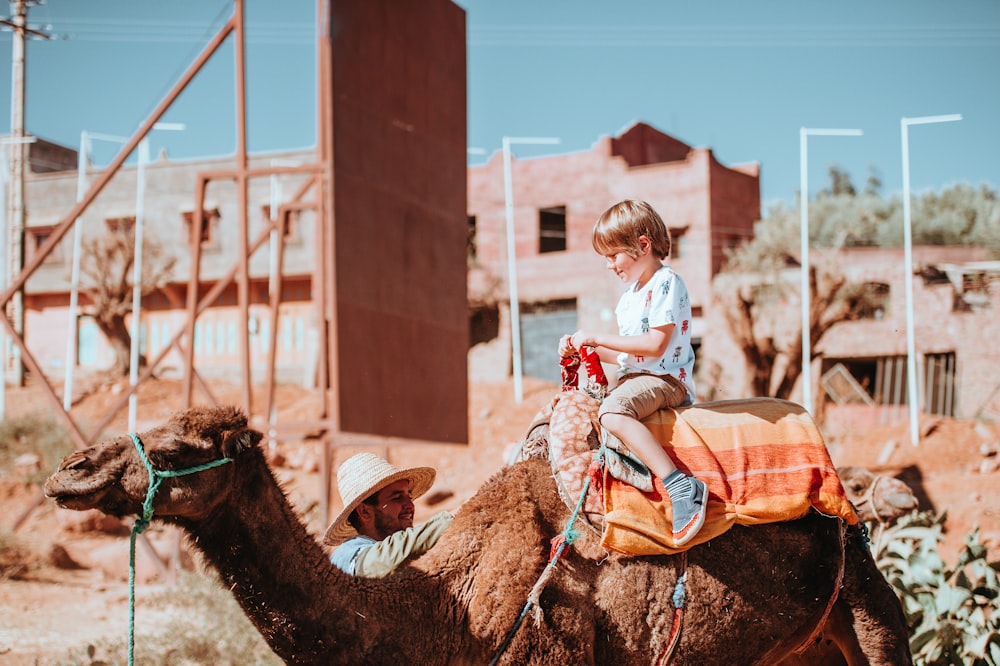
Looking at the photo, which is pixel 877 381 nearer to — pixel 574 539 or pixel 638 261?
pixel 638 261

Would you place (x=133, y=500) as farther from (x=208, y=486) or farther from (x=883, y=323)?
(x=883, y=323)

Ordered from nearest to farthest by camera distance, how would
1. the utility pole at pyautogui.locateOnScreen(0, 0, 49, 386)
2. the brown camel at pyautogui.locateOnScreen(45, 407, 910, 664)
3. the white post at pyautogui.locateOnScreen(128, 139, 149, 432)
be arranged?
the brown camel at pyautogui.locateOnScreen(45, 407, 910, 664), the white post at pyautogui.locateOnScreen(128, 139, 149, 432), the utility pole at pyautogui.locateOnScreen(0, 0, 49, 386)

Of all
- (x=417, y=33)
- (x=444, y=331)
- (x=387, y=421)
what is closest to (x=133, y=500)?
(x=387, y=421)

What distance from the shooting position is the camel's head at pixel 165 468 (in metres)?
3.51

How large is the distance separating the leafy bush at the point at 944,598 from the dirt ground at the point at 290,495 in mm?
5940

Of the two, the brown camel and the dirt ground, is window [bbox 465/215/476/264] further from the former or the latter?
the brown camel

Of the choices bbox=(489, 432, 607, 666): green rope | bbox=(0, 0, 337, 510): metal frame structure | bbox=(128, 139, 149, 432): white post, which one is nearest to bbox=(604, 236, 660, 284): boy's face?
bbox=(489, 432, 607, 666): green rope

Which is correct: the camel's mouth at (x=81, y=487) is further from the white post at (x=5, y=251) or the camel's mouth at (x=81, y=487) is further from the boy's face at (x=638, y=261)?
the white post at (x=5, y=251)

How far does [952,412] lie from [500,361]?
1384 centimetres

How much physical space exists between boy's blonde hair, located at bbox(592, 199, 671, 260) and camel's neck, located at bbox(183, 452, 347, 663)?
1.85 metres

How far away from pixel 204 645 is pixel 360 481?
4931mm

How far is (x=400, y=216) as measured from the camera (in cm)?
1524

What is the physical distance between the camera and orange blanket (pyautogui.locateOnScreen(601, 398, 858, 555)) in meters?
4.32

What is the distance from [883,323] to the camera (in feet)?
99.1
